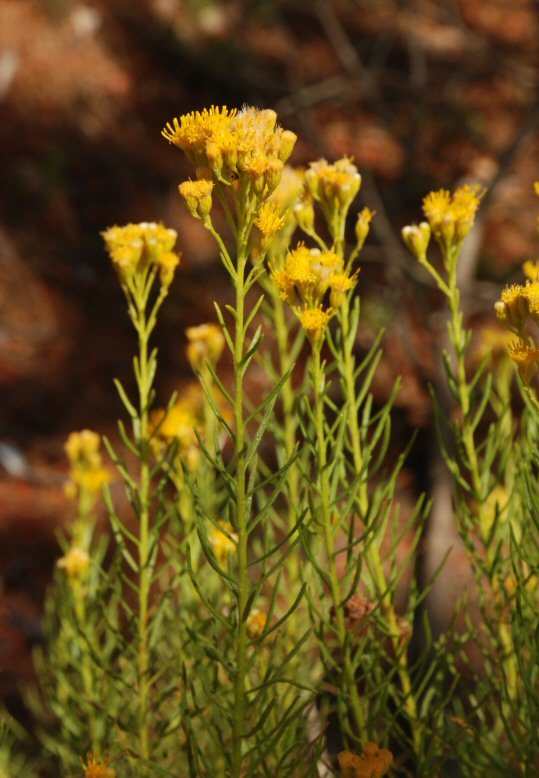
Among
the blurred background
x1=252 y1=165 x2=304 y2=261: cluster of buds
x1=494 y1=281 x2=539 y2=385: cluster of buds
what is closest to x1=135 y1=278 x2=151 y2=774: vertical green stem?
x1=252 y1=165 x2=304 y2=261: cluster of buds

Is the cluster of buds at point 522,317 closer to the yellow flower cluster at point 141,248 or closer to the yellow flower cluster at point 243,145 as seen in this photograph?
the yellow flower cluster at point 243,145

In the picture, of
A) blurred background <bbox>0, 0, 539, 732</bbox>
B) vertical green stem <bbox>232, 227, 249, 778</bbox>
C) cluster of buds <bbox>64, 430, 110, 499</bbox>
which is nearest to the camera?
vertical green stem <bbox>232, 227, 249, 778</bbox>

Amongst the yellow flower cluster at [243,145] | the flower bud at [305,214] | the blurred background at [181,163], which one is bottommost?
the yellow flower cluster at [243,145]

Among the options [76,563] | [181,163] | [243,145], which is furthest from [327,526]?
[181,163]

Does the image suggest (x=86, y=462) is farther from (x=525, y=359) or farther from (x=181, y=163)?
(x=181, y=163)

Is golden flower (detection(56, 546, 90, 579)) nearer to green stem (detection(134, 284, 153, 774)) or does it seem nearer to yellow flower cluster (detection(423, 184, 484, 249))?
green stem (detection(134, 284, 153, 774))

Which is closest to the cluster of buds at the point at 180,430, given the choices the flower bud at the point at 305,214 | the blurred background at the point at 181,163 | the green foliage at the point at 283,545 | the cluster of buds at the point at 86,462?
the green foliage at the point at 283,545
